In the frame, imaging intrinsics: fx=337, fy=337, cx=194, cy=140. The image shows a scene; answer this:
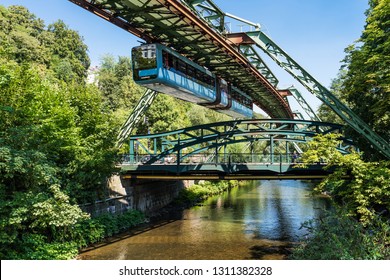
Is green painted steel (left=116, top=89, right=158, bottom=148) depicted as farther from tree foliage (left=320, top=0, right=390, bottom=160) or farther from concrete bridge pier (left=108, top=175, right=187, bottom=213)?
tree foliage (left=320, top=0, right=390, bottom=160)

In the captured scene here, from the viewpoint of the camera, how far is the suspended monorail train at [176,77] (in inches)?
767

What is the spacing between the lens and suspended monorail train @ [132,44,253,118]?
19484 millimetres

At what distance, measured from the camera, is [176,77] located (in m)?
21.2

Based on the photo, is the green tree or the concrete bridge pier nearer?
the green tree

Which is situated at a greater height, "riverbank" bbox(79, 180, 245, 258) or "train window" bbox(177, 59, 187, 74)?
"train window" bbox(177, 59, 187, 74)

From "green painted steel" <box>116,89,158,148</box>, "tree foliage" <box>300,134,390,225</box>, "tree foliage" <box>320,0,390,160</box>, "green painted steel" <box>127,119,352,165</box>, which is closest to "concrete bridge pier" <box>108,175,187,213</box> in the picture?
"green painted steel" <box>127,119,352,165</box>

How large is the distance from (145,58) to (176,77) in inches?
96.5

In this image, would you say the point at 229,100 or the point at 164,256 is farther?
the point at 229,100

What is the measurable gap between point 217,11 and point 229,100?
973 cm

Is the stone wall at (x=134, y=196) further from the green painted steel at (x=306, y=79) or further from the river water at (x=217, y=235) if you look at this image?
the green painted steel at (x=306, y=79)

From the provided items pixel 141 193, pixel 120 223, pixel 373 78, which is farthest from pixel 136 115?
pixel 373 78

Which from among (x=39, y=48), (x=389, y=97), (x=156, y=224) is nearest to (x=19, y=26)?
(x=39, y=48)
